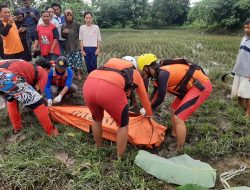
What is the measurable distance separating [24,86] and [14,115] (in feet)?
2.15

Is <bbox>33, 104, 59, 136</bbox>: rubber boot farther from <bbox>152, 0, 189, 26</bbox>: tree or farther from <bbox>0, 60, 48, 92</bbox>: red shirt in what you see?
<bbox>152, 0, 189, 26</bbox>: tree

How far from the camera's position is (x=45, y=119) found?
4.17 m

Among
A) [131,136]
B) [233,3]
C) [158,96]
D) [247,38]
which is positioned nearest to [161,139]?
[131,136]

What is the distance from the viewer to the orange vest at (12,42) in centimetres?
554

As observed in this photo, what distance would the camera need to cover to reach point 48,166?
11.3 ft

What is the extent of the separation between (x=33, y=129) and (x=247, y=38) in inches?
138

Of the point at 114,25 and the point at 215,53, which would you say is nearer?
the point at 215,53

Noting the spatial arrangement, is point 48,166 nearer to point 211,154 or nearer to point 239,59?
point 211,154

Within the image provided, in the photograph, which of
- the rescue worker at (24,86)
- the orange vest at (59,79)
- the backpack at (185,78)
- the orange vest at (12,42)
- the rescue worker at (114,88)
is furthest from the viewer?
the orange vest at (12,42)

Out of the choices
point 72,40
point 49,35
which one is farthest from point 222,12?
point 49,35

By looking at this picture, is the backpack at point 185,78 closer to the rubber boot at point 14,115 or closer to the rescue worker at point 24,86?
the rescue worker at point 24,86

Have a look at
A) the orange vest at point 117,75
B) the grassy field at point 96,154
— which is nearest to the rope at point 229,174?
the grassy field at point 96,154

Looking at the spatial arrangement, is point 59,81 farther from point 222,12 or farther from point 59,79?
point 222,12

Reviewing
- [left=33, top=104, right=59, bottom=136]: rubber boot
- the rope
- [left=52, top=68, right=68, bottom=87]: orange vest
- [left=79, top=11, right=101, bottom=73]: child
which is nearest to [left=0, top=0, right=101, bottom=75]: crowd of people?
[left=79, top=11, right=101, bottom=73]: child
